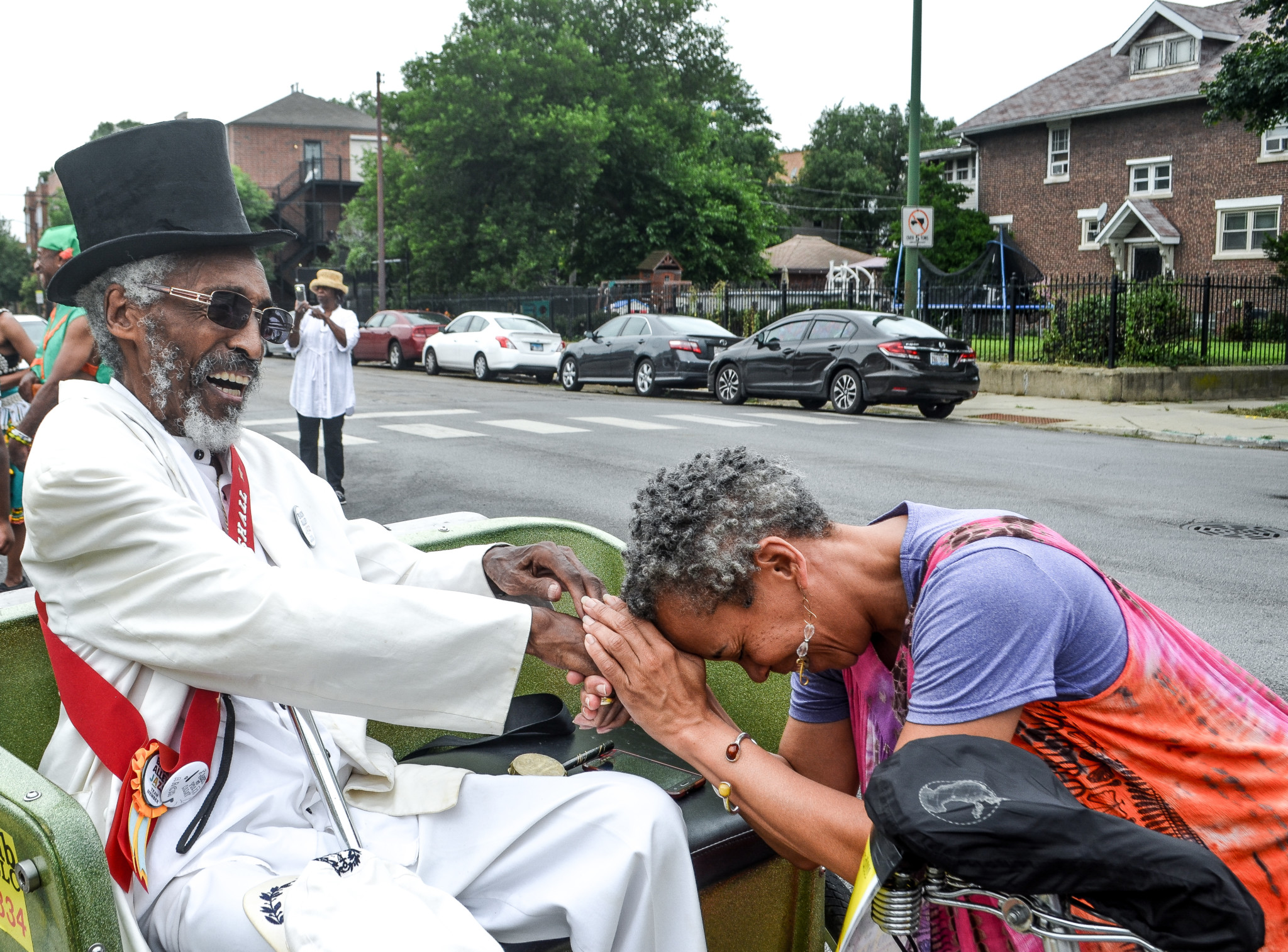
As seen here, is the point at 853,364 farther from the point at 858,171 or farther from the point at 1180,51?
the point at 858,171

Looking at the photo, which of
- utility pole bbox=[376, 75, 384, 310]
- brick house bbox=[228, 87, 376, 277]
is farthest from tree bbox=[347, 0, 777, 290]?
brick house bbox=[228, 87, 376, 277]

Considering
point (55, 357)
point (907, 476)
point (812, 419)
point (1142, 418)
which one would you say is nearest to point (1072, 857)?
point (55, 357)

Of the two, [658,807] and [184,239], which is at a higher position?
[184,239]

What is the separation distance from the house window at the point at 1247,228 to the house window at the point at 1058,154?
5.93 meters

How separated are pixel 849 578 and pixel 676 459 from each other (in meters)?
9.25

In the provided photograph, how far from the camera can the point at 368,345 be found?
28.2 metres

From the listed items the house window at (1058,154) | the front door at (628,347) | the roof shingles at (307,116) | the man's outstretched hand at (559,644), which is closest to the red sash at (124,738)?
the man's outstretched hand at (559,644)

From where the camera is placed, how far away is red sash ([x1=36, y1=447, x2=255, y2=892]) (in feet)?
6.57

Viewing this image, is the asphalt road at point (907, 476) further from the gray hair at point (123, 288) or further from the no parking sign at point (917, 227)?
the gray hair at point (123, 288)

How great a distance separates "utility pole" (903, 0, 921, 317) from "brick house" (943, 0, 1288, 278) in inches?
701

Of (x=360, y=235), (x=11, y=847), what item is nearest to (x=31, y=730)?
(x=11, y=847)

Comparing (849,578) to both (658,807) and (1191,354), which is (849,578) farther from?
(1191,354)

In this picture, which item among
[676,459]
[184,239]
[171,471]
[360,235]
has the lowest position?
[676,459]

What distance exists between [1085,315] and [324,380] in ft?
43.8
